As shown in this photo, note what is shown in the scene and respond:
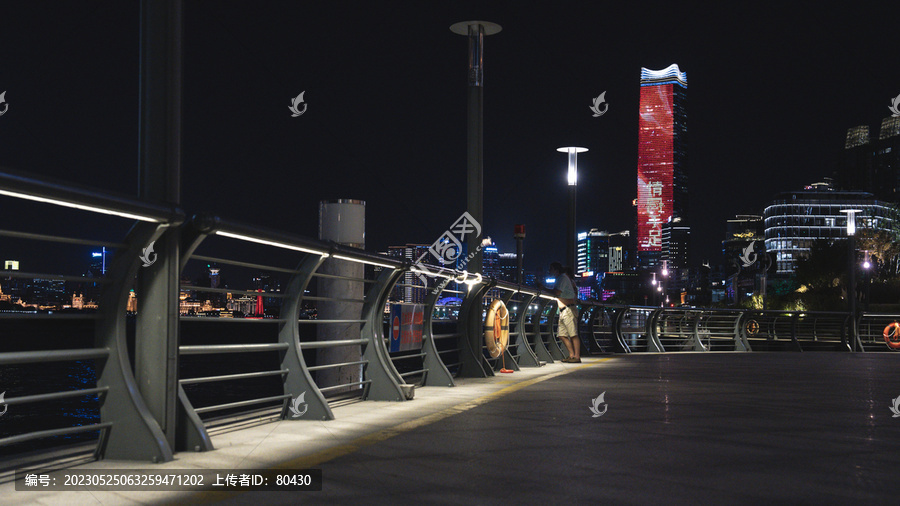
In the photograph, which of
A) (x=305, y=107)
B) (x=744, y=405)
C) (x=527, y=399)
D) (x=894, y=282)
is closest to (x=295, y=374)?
(x=527, y=399)

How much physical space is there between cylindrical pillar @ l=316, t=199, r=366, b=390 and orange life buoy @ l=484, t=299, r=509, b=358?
9.09 ft

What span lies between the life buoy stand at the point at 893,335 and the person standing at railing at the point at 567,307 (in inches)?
558

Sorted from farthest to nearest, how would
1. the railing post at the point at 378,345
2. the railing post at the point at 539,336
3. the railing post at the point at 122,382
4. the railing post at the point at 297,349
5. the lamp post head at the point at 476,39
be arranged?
the railing post at the point at 539,336
the lamp post head at the point at 476,39
the railing post at the point at 378,345
the railing post at the point at 297,349
the railing post at the point at 122,382

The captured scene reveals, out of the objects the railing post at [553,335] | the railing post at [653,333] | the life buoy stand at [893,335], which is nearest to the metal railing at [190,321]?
the railing post at [553,335]

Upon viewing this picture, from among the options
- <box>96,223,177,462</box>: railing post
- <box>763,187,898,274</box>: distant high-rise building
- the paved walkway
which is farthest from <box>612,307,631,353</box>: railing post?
<box>763,187,898,274</box>: distant high-rise building

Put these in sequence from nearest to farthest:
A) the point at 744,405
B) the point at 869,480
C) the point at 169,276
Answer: the point at 869,480 → the point at 169,276 → the point at 744,405

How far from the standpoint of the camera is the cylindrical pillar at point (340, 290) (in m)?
8.74

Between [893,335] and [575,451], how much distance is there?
23.9m

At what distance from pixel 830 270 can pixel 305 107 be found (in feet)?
312

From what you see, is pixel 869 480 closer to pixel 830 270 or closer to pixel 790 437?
pixel 790 437

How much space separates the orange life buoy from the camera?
11.6 meters

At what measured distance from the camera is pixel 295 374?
21.2ft

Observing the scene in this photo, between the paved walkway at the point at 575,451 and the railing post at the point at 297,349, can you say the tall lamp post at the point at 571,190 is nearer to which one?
the paved walkway at the point at 575,451

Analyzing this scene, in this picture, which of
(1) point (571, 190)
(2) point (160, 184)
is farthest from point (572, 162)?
(2) point (160, 184)
